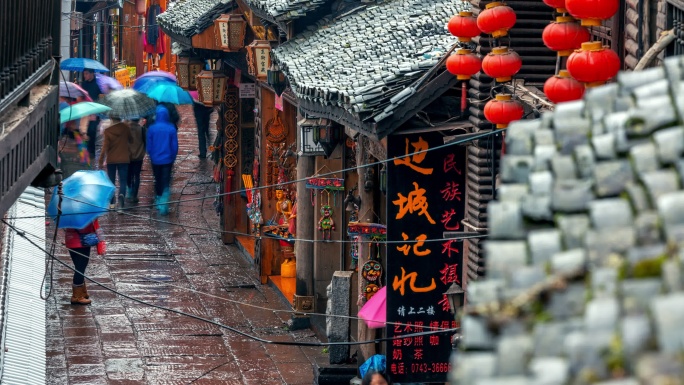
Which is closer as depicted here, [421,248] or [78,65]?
[421,248]

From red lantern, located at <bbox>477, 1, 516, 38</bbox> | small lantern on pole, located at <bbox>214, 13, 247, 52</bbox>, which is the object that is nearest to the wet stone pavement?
small lantern on pole, located at <bbox>214, 13, 247, 52</bbox>

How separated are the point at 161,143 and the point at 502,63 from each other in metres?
17.1

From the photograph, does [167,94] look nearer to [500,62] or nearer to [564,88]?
[500,62]

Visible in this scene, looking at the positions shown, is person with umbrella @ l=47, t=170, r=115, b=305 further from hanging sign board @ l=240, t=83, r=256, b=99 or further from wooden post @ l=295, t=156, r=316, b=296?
hanging sign board @ l=240, t=83, r=256, b=99

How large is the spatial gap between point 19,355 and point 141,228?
1400 centimetres

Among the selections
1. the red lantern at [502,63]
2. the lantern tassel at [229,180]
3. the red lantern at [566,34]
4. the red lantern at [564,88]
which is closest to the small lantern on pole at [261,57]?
the lantern tassel at [229,180]

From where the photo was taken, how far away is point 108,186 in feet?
61.9

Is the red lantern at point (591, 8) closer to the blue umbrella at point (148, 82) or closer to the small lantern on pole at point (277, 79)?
the small lantern on pole at point (277, 79)

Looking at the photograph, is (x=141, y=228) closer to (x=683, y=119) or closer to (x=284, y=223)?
(x=284, y=223)

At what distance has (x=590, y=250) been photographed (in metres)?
3.23

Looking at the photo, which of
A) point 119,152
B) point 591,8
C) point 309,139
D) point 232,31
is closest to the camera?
point 591,8

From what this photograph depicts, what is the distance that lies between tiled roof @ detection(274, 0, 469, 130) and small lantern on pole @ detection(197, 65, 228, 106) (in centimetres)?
578

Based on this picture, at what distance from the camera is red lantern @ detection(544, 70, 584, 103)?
9.48 m

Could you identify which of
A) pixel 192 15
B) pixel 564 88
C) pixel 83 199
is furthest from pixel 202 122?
pixel 564 88
